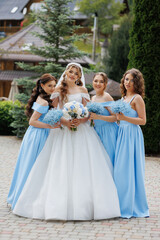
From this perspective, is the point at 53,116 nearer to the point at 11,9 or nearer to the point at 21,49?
the point at 21,49

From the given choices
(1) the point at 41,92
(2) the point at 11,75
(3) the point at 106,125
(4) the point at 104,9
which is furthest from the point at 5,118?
(4) the point at 104,9

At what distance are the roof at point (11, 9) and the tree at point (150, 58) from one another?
1871 inches

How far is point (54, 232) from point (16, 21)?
56.9m

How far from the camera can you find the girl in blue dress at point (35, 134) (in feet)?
18.8

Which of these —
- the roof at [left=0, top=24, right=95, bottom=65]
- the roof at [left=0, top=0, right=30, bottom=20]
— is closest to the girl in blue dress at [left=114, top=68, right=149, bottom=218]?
the roof at [left=0, top=24, right=95, bottom=65]

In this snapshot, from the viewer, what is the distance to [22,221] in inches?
208

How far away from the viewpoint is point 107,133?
19.5ft

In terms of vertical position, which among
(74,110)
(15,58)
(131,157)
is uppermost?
(15,58)

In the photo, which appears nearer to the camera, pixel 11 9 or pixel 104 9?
pixel 104 9

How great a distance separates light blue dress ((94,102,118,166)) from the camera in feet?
19.4

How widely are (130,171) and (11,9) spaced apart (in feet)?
194

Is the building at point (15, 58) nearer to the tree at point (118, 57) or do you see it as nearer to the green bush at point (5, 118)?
the tree at point (118, 57)

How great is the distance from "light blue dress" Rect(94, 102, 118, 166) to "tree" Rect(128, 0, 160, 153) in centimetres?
649

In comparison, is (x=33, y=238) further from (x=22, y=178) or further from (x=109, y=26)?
(x=109, y=26)
